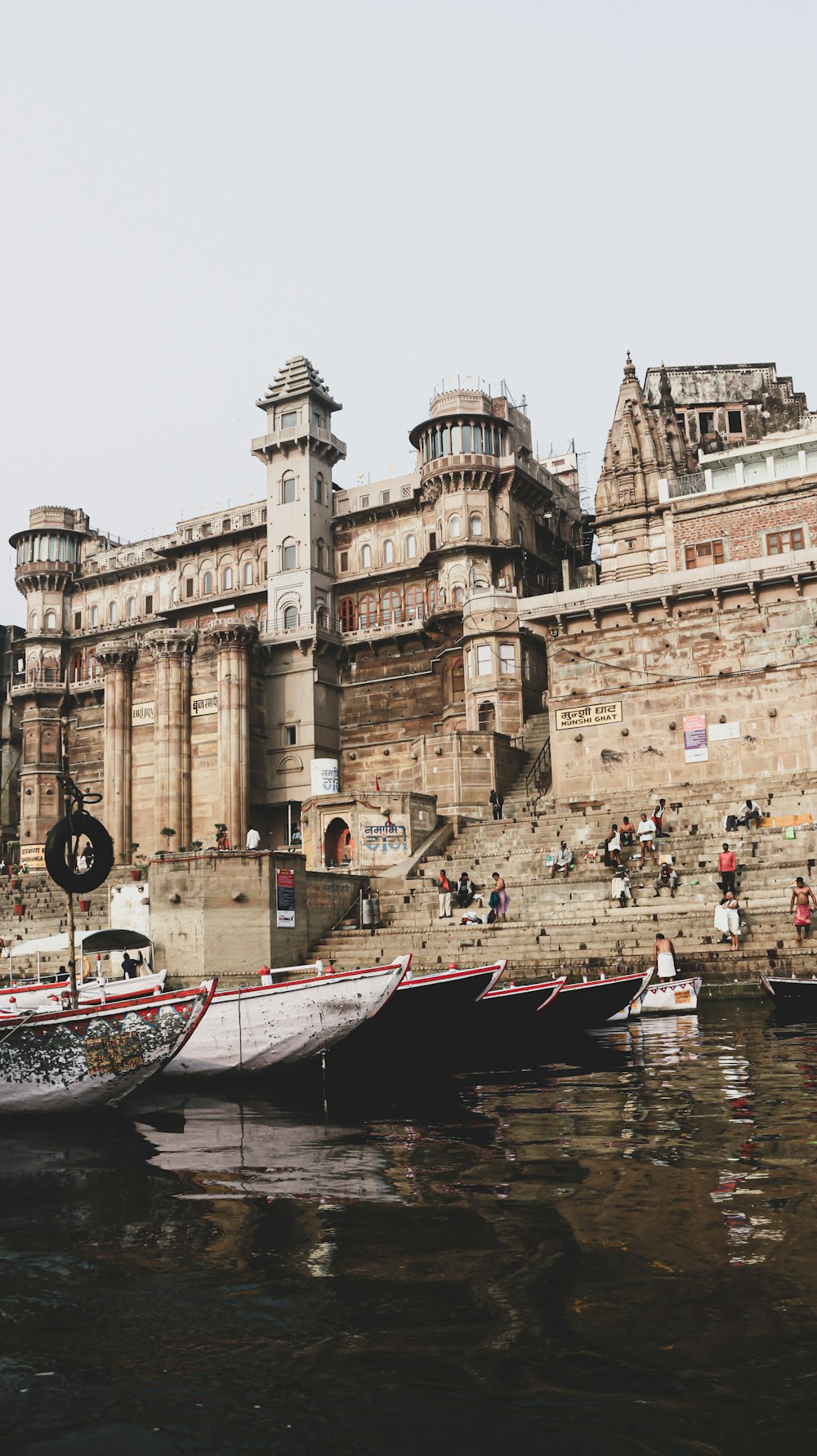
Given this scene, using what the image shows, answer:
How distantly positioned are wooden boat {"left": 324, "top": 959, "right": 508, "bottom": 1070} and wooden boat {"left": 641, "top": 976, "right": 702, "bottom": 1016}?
5238 millimetres

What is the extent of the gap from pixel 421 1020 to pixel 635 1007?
6.04 metres

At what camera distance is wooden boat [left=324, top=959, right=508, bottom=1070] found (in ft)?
55.4

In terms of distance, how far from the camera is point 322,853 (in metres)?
39.1

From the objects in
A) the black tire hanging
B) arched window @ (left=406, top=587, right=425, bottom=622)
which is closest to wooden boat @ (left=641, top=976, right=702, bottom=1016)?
Result: the black tire hanging

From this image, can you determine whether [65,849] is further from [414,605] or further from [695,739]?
[414,605]

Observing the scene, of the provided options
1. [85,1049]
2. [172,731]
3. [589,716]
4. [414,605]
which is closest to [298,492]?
[414,605]

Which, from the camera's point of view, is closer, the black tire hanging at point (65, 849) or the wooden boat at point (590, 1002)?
the black tire hanging at point (65, 849)

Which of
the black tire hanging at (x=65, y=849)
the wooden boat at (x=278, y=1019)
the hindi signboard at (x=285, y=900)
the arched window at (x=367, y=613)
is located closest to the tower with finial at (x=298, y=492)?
the arched window at (x=367, y=613)

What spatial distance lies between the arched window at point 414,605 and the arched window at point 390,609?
0.57 m

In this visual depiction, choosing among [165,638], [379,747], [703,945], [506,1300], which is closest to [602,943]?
[703,945]

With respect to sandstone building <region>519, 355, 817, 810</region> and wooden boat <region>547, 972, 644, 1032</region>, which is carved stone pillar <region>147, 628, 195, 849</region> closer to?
sandstone building <region>519, 355, 817, 810</region>

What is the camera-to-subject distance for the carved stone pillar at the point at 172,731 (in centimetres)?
5459

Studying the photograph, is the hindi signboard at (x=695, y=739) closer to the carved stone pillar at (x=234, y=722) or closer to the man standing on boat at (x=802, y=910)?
the man standing on boat at (x=802, y=910)

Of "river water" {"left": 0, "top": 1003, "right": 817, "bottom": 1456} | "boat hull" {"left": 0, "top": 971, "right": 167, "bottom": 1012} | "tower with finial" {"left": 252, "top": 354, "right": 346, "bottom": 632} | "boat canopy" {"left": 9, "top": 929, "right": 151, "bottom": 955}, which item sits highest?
"tower with finial" {"left": 252, "top": 354, "right": 346, "bottom": 632}
